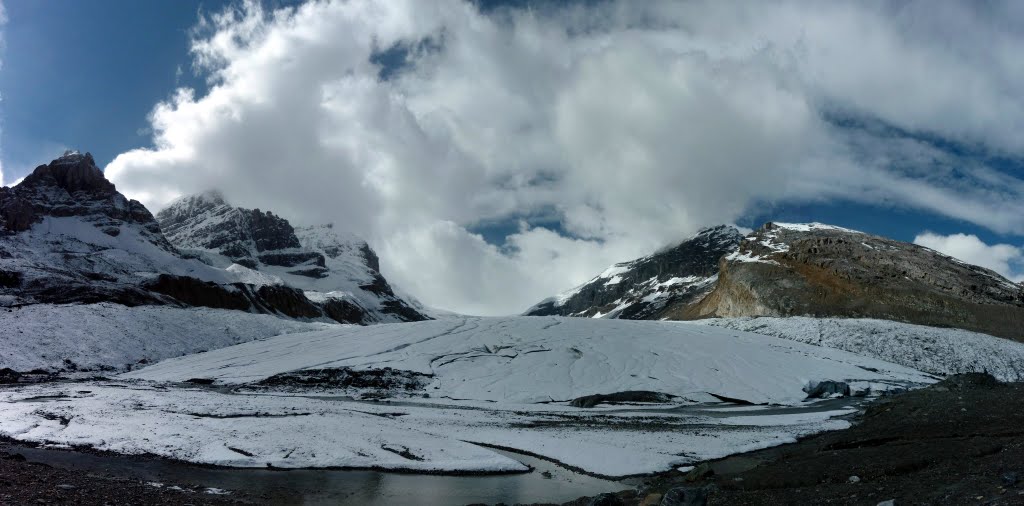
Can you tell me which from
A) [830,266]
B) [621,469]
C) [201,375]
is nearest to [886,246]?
[830,266]

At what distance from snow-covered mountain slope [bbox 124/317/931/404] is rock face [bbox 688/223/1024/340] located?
94.0 feet

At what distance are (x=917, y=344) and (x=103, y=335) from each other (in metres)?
87.2

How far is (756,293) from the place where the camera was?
321 ft

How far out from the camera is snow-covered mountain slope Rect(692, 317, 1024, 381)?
56.1 meters

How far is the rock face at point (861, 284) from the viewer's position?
247 feet

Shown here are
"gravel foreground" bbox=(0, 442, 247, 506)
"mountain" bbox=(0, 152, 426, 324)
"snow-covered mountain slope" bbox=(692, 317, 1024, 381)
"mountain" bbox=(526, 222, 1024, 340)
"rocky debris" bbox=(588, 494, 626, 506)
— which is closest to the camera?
"rocky debris" bbox=(588, 494, 626, 506)

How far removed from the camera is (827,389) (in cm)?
4328

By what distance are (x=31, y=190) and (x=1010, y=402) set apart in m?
191

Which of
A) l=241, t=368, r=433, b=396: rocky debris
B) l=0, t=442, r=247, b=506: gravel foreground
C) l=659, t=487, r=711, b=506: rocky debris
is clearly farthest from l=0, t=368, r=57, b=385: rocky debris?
l=659, t=487, r=711, b=506: rocky debris

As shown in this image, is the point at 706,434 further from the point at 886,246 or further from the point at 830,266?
the point at 886,246

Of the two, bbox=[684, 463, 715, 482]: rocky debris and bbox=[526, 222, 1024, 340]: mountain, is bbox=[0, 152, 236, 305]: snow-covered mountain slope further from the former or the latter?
bbox=[526, 222, 1024, 340]: mountain

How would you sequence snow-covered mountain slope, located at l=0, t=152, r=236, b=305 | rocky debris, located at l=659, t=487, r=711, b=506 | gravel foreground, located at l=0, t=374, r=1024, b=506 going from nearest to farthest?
gravel foreground, located at l=0, t=374, r=1024, b=506, rocky debris, located at l=659, t=487, r=711, b=506, snow-covered mountain slope, located at l=0, t=152, r=236, b=305

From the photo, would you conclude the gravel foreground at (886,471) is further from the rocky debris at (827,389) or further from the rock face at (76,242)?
the rock face at (76,242)

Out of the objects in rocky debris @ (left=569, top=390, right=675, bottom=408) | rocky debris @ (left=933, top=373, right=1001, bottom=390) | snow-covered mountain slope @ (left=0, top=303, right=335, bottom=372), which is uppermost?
snow-covered mountain slope @ (left=0, top=303, right=335, bottom=372)
